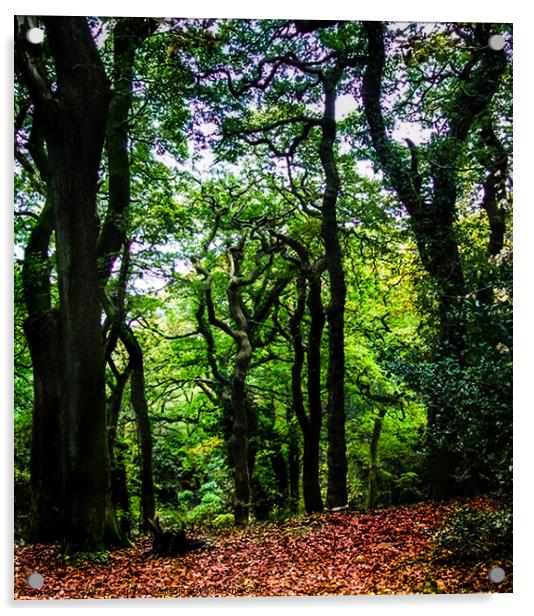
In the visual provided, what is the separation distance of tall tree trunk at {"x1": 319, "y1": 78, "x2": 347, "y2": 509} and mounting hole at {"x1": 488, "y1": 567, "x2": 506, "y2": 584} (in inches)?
44.8

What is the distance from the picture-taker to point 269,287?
5.34 metres

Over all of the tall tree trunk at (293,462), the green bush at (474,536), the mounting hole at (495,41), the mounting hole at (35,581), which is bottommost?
the mounting hole at (35,581)

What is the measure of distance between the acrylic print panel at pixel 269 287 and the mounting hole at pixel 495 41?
0.01 meters

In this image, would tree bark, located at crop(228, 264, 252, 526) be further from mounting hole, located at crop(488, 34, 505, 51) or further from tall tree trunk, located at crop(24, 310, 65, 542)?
mounting hole, located at crop(488, 34, 505, 51)

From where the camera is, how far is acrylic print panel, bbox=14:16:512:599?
4965 millimetres

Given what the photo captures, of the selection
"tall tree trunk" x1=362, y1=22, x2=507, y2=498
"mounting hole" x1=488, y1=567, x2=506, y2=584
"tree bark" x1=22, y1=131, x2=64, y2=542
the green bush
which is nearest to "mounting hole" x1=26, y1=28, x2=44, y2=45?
"tree bark" x1=22, y1=131, x2=64, y2=542

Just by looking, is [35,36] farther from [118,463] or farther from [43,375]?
[118,463]

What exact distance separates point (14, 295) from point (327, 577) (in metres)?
2.92

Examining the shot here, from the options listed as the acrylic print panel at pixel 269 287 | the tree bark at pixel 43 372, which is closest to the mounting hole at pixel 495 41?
the acrylic print panel at pixel 269 287

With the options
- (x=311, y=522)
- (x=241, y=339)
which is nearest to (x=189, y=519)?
(x=311, y=522)

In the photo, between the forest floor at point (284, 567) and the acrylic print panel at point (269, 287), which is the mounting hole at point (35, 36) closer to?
the acrylic print panel at point (269, 287)

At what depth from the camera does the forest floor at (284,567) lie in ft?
15.4

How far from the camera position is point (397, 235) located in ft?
17.9

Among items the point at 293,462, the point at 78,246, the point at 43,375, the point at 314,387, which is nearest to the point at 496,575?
the point at 293,462
